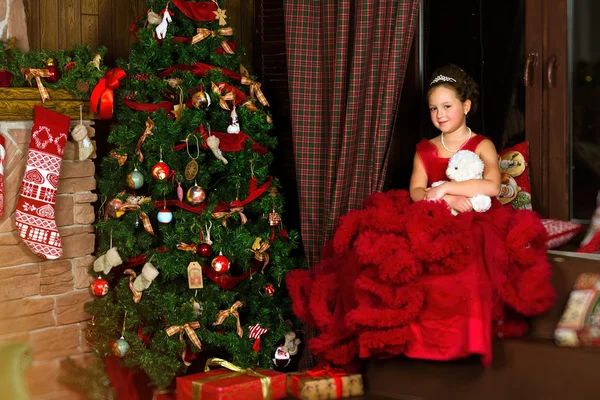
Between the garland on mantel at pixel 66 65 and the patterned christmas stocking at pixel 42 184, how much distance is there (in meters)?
0.13

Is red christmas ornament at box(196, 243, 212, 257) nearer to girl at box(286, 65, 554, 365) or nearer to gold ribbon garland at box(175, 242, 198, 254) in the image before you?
gold ribbon garland at box(175, 242, 198, 254)

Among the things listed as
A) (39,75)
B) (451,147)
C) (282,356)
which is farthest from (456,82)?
(39,75)

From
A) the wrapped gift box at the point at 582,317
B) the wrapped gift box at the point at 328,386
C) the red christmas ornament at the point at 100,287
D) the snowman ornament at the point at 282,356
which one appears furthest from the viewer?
the snowman ornament at the point at 282,356

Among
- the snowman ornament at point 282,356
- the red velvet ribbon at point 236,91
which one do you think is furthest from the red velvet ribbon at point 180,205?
A: the snowman ornament at point 282,356

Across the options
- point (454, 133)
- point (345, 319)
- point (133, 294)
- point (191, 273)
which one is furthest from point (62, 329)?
point (454, 133)

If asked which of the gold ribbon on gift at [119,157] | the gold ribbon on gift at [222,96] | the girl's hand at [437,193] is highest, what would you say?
the gold ribbon on gift at [222,96]

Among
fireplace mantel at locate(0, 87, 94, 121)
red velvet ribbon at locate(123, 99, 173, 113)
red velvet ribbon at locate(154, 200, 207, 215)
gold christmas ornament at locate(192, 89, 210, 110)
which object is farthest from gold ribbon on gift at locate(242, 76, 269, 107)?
fireplace mantel at locate(0, 87, 94, 121)

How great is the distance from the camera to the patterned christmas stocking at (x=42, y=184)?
11.3 ft

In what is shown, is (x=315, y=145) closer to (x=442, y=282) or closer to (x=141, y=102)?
(x=141, y=102)

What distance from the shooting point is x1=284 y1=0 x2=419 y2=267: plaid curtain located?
3549 millimetres

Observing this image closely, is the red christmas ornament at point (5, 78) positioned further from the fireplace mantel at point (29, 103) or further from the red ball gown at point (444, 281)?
the red ball gown at point (444, 281)

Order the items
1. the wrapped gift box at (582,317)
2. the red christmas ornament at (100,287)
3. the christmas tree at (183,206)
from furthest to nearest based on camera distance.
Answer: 1. the red christmas ornament at (100,287)
2. the christmas tree at (183,206)
3. the wrapped gift box at (582,317)

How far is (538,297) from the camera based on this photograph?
116 inches

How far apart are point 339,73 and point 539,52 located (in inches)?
32.5
